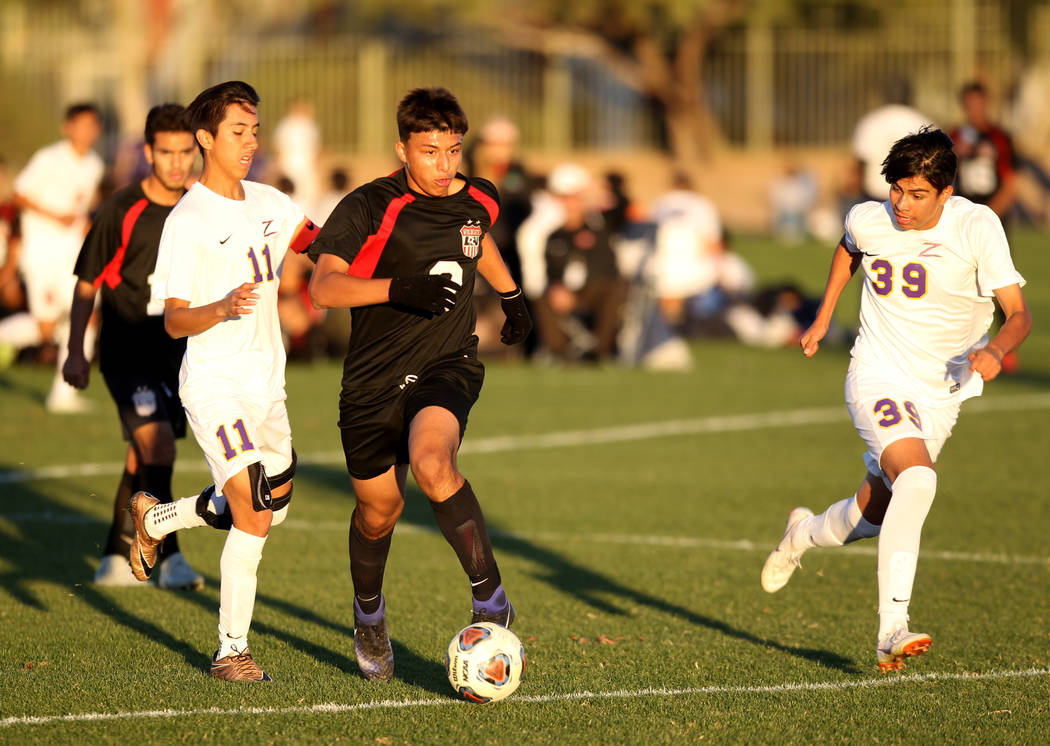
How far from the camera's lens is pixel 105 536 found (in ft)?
28.7

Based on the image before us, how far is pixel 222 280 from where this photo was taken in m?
5.88

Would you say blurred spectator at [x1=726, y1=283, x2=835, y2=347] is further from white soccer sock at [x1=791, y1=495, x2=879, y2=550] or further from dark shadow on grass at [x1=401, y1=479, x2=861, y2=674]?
white soccer sock at [x1=791, y1=495, x2=879, y2=550]

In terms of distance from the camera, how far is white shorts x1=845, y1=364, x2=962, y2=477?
617 centimetres

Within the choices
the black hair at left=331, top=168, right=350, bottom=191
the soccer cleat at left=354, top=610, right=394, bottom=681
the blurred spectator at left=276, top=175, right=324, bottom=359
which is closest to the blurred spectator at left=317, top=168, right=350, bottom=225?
the black hair at left=331, top=168, right=350, bottom=191

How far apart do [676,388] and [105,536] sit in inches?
318

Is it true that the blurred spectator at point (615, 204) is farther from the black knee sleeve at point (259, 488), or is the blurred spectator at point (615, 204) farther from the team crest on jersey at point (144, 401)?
the black knee sleeve at point (259, 488)

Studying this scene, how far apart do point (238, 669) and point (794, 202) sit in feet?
92.7

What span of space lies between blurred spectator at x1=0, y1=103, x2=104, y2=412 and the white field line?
444 centimetres

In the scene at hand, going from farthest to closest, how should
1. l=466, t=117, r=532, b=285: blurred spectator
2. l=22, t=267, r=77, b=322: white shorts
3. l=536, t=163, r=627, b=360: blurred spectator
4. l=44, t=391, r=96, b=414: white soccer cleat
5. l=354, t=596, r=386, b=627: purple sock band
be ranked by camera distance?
l=536, t=163, r=627, b=360: blurred spectator
l=466, t=117, r=532, b=285: blurred spectator
l=22, t=267, r=77, b=322: white shorts
l=44, t=391, r=96, b=414: white soccer cleat
l=354, t=596, r=386, b=627: purple sock band

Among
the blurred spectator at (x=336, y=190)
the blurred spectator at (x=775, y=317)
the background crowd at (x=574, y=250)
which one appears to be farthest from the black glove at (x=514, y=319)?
the blurred spectator at (x=775, y=317)

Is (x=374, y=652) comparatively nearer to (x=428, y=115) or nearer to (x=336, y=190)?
(x=428, y=115)

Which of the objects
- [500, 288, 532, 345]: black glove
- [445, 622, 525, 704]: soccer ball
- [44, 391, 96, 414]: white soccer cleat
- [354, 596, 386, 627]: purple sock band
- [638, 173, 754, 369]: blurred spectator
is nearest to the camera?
[445, 622, 525, 704]: soccer ball

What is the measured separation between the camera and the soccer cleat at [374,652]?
231 inches

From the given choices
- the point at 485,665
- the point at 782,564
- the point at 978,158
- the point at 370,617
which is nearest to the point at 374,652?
the point at 370,617
